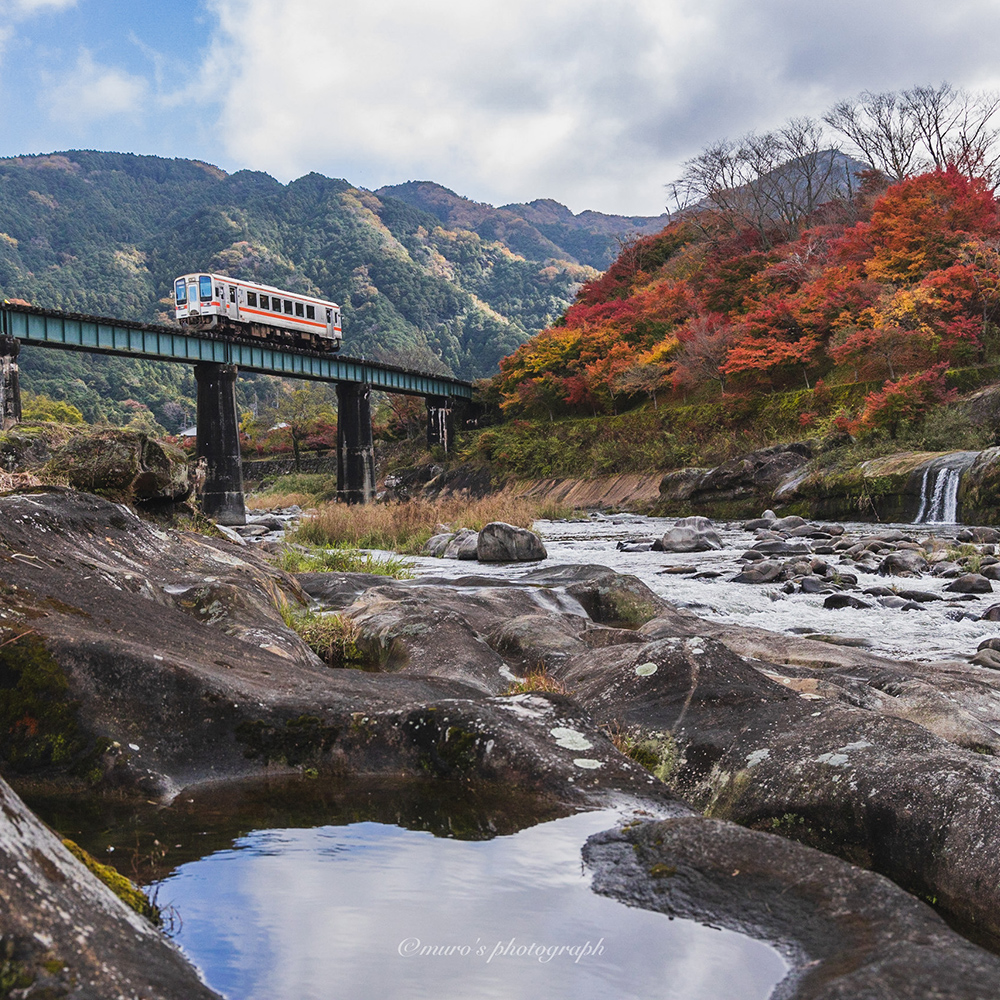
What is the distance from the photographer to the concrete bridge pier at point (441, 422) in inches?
2672

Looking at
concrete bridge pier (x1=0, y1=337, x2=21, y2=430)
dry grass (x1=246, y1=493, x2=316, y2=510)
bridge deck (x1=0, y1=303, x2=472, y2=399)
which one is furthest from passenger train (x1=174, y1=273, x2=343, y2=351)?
→ dry grass (x1=246, y1=493, x2=316, y2=510)

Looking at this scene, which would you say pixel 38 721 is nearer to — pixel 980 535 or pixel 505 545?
pixel 505 545

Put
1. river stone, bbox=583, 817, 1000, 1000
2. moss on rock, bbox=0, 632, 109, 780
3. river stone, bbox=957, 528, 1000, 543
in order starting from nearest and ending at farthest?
river stone, bbox=583, 817, 1000, 1000
moss on rock, bbox=0, 632, 109, 780
river stone, bbox=957, 528, 1000, 543

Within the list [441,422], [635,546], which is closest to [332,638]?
[635,546]

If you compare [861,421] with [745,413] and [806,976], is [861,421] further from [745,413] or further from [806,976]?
[806,976]

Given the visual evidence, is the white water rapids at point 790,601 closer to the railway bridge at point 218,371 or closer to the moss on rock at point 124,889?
the moss on rock at point 124,889

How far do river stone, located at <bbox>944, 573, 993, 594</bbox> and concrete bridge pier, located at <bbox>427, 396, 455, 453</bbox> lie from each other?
186ft

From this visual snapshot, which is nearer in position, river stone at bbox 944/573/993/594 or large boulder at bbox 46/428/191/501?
large boulder at bbox 46/428/191/501

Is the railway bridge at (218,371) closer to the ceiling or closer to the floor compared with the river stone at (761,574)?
closer to the ceiling

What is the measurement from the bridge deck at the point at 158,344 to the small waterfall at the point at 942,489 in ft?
110

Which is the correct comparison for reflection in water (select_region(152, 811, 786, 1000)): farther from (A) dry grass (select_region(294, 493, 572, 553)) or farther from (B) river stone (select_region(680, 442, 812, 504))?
(B) river stone (select_region(680, 442, 812, 504))

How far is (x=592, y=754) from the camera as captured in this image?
135 inches

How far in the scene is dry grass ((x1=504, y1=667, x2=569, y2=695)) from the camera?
5.58 m

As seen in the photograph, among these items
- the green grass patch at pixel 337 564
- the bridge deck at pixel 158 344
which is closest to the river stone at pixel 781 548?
the green grass patch at pixel 337 564
